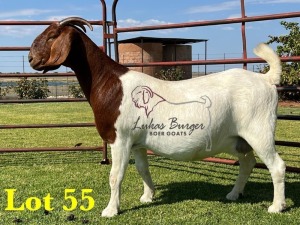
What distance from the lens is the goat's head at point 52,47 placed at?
369 cm

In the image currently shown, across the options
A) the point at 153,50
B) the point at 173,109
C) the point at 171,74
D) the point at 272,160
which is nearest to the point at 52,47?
the point at 173,109

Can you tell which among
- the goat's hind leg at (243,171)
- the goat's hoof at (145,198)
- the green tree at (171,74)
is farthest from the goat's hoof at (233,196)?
the green tree at (171,74)

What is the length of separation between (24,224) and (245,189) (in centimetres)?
231

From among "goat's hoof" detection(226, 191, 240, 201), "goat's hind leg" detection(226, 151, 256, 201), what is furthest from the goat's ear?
"goat's hoof" detection(226, 191, 240, 201)

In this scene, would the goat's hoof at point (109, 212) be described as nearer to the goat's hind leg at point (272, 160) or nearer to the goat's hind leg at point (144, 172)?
the goat's hind leg at point (144, 172)

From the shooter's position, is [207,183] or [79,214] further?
[207,183]

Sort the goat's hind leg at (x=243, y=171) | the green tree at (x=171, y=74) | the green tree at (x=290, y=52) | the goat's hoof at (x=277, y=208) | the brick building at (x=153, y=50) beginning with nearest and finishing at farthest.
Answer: the goat's hoof at (x=277, y=208)
the goat's hind leg at (x=243, y=171)
the green tree at (x=290, y=52)
the green tree at (x=171, y=74)
the brick building at (x=153, y=50)

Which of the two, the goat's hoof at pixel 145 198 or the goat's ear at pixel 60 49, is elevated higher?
the goat's ear at pixel 60 49

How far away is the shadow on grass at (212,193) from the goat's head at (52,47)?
1490 millimetres

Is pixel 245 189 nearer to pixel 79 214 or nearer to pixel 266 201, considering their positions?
pixel 266 201

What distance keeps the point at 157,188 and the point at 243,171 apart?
1012mm

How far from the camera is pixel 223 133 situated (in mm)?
3709

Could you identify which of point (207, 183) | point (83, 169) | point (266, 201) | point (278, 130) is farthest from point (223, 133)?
point (278, 130)

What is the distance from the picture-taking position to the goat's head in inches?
145
